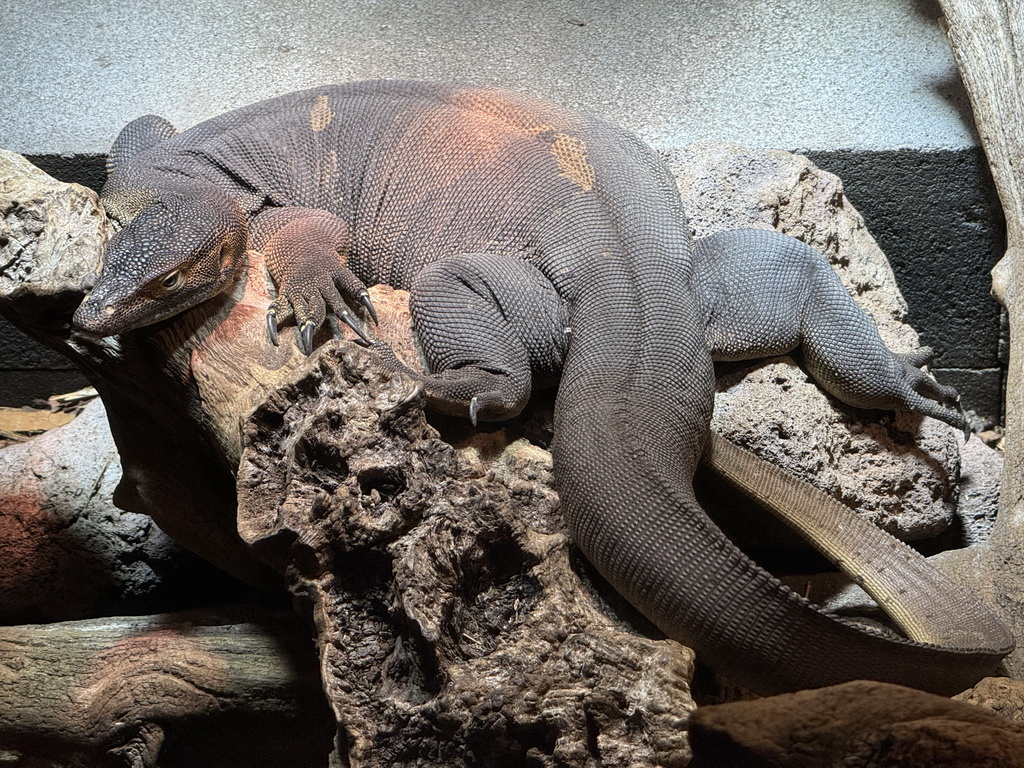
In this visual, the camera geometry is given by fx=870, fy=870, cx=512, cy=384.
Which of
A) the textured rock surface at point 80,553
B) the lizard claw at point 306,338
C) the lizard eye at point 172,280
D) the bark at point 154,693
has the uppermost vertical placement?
the lizard eye at point 172,280

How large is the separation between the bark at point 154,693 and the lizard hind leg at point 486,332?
0.76 meters

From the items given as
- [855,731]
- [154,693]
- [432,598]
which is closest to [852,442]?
[432,598]

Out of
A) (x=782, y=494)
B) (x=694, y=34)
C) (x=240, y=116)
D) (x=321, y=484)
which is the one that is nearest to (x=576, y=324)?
(x=782, y=494)

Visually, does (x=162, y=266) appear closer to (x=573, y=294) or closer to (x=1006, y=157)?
(x=573, y=294)

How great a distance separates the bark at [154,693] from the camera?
2152mm

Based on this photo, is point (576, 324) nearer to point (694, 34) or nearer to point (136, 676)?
point (136, 676)

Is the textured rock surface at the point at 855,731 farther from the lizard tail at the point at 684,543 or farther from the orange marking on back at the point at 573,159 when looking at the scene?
the orange marking on back at the point at 573,159

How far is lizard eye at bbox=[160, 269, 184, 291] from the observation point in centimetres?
199

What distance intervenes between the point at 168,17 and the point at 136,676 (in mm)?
3115

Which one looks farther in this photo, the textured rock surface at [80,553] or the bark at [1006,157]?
the textured rock surface at [80,553]

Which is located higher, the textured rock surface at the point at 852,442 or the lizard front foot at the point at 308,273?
the lizard front foot at the point at 308,273

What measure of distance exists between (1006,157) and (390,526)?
255 cm

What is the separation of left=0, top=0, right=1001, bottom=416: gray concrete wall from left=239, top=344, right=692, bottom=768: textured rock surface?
205 centimetres

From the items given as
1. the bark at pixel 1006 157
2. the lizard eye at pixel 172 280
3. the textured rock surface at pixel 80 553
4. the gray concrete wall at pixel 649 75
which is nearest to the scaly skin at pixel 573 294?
the lizard eye at pixel 172 280
